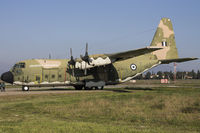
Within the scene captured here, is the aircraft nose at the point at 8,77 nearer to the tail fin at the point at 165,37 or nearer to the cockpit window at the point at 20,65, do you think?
the cockpit window at the point at 20,65

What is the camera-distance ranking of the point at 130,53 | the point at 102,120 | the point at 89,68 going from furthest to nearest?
the point at 89,68 → the point at 130,53 → the point at 102,120

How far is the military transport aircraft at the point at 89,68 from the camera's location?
32.2 m

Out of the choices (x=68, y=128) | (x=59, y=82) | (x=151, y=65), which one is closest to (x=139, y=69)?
(x=151, y=65)

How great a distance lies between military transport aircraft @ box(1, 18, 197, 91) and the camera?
105 feet

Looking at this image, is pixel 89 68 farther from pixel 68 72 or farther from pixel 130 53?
pixel 130 53

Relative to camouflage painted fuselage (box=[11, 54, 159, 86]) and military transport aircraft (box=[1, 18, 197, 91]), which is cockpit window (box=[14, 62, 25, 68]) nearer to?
military transport aircraft (box=[1, 18, 197, 91])

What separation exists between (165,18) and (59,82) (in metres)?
19.1

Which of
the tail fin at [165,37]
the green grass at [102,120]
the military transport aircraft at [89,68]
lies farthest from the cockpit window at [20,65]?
the tail fin at [165,37]

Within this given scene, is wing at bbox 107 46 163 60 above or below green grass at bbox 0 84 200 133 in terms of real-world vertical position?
above

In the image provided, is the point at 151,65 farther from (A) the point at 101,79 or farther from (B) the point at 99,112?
(B) the point at 99,112

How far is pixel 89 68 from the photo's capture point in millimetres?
33500

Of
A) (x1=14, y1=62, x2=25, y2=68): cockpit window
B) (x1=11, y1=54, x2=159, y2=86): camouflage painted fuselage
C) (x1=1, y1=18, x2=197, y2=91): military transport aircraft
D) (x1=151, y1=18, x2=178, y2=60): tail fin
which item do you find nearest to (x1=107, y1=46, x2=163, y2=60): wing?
(x1=1, y1=18, x2=197, y2=91): military transport aircraft

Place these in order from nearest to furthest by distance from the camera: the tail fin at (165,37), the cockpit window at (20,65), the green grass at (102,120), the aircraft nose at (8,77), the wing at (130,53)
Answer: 1. the green grass at (102,120)
2. the wing at (130,53)
3. the aircraft nose at (8,77)
4. the cockpit window at (20,65)
5. the tail fin at (165,37)

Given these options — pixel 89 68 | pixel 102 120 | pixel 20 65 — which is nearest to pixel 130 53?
pixel 89 68
